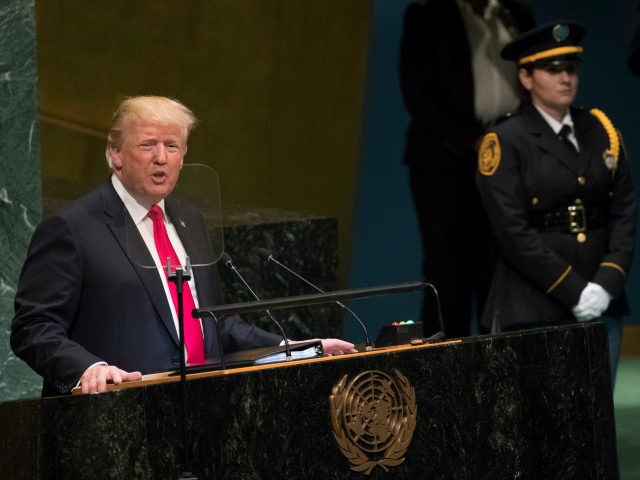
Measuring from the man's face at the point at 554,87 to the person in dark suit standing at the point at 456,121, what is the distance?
924mm

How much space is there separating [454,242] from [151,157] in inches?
116

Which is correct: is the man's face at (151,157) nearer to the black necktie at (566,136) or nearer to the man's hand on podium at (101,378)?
the man's hand on podium at (101,378)

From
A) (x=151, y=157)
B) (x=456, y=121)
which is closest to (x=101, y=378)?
(x=151, y=157)

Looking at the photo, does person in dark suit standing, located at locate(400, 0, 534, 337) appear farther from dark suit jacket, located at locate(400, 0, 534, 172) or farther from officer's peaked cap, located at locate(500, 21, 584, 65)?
officer's peaked cap, located at locate(500, 21, 584, 65)

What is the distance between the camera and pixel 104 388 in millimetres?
3141

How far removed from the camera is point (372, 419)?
335 cm

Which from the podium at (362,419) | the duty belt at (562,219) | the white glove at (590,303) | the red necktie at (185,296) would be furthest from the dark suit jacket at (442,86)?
the red necktie at (185,296)

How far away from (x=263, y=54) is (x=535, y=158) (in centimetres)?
218

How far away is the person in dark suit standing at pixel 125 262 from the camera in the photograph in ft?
11.6

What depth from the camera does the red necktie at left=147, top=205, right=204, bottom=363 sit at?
365 centimetres

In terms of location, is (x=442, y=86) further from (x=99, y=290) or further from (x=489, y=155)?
(x=99, y=290)

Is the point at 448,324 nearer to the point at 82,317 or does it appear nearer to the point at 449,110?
the point at 449,110

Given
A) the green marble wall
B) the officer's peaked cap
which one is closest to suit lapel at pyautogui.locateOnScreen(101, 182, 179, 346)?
the green marble wall

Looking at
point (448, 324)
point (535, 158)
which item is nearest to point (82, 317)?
point (535, 158)
